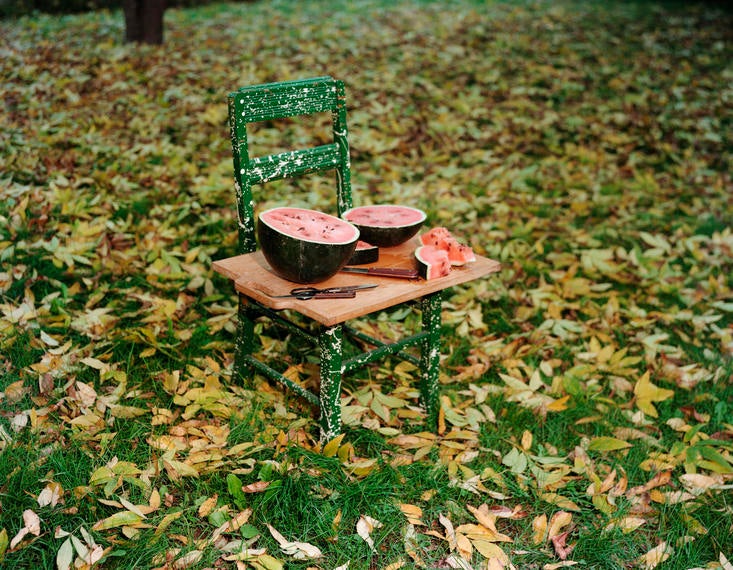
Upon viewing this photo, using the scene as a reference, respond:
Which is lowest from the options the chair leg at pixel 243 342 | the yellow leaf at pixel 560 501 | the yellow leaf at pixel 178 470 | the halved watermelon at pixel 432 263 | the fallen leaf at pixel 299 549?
the yellow leaf at pixel 560 501

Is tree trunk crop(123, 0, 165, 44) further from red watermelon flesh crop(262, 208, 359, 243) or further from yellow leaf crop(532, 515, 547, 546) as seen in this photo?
yellow leaf crop(532, 515, 547, 546)

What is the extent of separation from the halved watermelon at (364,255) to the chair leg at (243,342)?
23.9 inches

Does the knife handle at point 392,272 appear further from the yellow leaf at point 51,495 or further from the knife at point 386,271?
the yellow leaf at point 51,495

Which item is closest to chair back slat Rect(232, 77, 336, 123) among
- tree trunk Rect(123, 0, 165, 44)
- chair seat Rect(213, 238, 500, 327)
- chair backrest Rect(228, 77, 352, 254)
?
chair backrest Rect(228, 77, 352, 254)

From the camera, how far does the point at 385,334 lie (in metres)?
3.94

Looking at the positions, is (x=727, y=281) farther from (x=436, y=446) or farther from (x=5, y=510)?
(x=5, y=510)

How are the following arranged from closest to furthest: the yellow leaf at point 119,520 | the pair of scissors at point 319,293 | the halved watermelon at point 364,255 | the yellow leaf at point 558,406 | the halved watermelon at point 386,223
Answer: the yellow leaf at point 119,520 → the pair of scissors at point 319,293 → the halved watermelon at point 364,255 → the halved watermelon at point 386,223 → the yellow leaf at point 558,406

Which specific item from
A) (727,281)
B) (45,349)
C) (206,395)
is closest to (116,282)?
(45,349)

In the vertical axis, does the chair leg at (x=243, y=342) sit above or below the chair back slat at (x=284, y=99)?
below

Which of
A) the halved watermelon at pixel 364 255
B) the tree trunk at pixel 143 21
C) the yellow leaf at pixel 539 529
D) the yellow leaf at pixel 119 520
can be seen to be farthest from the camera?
the tree trunk at pixel 143 21

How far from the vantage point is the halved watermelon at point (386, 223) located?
296cm

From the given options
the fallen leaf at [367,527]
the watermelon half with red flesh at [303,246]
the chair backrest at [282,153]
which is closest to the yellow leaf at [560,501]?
the fallen leaf at [367,527]

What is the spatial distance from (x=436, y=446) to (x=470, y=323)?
114cm

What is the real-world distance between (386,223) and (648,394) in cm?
163
